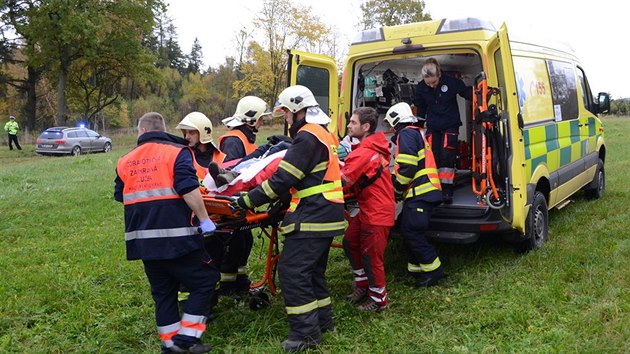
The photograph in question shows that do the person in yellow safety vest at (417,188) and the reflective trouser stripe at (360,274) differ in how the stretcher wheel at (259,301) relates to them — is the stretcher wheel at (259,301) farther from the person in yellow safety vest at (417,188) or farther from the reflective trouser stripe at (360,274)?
the person in yellow safety vest at (417,188)

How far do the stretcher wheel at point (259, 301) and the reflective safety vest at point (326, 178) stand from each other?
46.3 inches

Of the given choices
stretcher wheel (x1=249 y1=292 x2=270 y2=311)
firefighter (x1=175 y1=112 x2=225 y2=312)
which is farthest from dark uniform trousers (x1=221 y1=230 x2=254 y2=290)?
stretcher wheel (x1=249 y1=292 x2=270 y2=311)

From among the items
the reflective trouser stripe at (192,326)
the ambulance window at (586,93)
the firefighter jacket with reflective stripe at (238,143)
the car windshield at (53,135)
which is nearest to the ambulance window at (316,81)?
the firefighter jacket with reflective stripe at (238,143)

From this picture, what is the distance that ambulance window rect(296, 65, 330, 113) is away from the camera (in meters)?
6.12

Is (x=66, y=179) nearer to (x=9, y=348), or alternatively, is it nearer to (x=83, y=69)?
(x=9, y=348)

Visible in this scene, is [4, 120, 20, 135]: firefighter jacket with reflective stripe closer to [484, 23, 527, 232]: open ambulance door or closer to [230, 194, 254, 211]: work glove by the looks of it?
[230, 194, 254, 211]: work glove

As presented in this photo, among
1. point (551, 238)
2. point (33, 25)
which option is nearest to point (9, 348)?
point (551, 238)

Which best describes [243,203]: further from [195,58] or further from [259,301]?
[195,58]

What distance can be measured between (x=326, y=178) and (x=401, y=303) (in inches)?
60.5

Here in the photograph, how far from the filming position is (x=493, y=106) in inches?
188

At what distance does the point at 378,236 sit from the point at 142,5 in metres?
30.7

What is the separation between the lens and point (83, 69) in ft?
111

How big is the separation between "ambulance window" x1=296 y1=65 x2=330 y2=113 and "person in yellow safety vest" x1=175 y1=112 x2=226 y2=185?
1743mm

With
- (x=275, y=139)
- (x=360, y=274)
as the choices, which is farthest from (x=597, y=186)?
(x=275, y=139)
